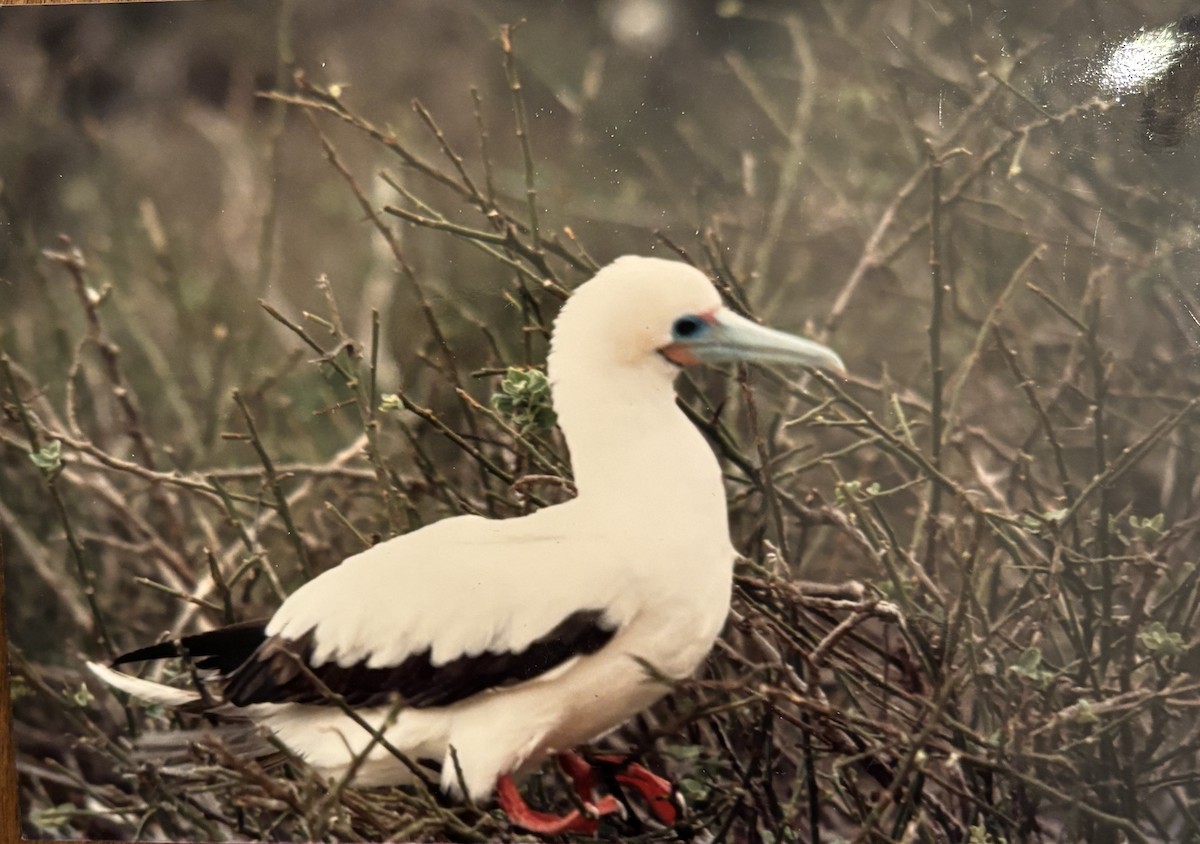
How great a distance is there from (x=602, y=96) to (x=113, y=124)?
636 mm

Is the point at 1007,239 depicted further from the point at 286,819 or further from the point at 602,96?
the point at 286,819

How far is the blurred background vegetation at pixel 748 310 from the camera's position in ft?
3.97

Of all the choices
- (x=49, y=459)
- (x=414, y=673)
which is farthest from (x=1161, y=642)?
(x=49, y=459)

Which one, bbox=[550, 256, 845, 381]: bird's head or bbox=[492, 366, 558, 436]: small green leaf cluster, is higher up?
bbox=[550, 256, 845, 381]: bird's head

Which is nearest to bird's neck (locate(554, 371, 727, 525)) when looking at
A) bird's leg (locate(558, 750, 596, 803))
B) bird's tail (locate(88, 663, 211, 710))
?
bird's leg (locate(558, 750, 596, 803))

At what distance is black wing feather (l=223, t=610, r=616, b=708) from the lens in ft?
3.79

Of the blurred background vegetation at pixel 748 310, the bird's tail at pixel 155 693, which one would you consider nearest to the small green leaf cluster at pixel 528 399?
the blurred background vegetation at pixel 748 310

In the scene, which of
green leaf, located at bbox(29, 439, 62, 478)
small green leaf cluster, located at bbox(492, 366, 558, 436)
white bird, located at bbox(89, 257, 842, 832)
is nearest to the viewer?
white bird, located at bbox(89, 257, 842, 832)

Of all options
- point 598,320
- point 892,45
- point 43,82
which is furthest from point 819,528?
point 43,82

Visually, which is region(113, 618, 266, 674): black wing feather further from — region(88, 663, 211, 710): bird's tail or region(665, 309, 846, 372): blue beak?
region(665, 309, 846, 372): blue beak

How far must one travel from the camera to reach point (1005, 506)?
48.8 inches

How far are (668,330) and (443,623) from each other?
410 mm

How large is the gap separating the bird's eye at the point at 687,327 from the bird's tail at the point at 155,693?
2.31ft

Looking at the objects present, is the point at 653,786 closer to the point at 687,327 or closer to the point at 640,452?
the point at 640,452
